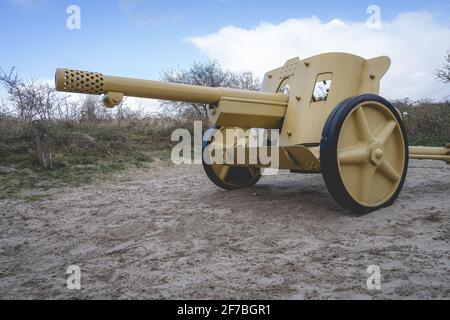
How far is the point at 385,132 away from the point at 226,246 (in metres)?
1.86

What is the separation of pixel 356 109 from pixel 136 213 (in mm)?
2245

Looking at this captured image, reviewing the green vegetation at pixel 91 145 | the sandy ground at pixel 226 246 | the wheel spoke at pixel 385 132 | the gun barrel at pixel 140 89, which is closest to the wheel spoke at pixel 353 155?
the wheel spoke at pixel 385 132

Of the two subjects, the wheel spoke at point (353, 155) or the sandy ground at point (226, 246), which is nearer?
the sandy ground at point (226, 246)

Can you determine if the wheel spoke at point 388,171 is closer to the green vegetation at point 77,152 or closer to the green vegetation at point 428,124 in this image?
the green vegetation at point 77,152

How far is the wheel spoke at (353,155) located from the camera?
3256mm

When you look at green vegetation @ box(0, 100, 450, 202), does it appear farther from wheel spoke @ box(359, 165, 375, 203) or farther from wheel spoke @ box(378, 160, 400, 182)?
wheel spoke @ box(378, 160, 400, 182)

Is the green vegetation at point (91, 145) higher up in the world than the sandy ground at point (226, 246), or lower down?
higher up

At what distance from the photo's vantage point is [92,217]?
12.4 feet

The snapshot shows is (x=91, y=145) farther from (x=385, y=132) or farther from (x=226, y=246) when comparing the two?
(x=385, y=132)

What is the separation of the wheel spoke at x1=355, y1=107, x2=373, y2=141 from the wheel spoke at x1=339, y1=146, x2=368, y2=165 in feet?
0.32

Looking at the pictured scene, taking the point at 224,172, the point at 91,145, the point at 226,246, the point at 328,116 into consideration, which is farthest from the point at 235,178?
the point at 91,145

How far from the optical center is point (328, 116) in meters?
3.39
